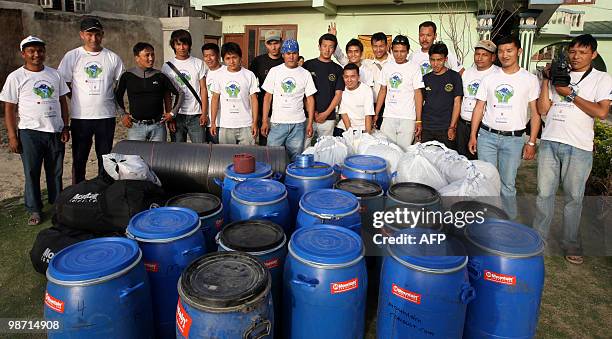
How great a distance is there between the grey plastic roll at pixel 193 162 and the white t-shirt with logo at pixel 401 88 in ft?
5.39

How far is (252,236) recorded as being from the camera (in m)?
2.47

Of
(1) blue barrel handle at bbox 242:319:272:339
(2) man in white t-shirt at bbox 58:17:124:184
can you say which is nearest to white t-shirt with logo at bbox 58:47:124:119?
(2) man in white t-shirt at bbox 58:17:124:184

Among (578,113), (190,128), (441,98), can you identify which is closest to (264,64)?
(190,128)

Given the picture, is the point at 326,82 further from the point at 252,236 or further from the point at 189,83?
the point at 252,236

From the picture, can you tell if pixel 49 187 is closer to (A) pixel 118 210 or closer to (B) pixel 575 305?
(A) pixel 118 210

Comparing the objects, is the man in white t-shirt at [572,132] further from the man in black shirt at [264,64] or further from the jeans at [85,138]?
the jeans at [85,138]

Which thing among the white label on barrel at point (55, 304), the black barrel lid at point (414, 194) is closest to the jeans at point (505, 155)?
the black barrel lid at point (414, 194)

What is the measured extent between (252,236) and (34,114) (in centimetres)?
319

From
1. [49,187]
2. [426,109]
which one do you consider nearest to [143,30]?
[49,187]

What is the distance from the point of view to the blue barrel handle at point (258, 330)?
1.84m

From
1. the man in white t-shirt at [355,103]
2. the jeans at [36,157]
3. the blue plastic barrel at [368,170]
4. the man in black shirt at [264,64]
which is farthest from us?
the man in black shirt at [264,64]

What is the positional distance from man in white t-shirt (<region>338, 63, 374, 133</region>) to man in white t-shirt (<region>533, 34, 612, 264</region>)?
1863mm

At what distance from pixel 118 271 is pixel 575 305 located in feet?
10.9

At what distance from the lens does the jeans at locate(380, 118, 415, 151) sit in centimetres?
493
